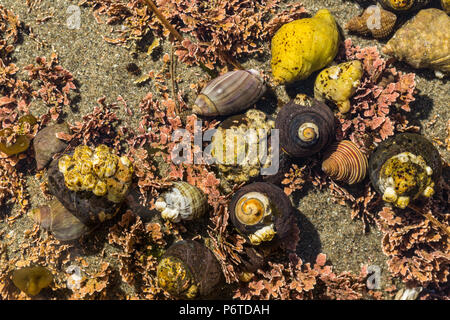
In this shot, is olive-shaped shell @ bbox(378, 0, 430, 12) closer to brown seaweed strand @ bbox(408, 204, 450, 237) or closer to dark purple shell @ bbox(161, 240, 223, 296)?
brown seaweed strand @ bbox(408, 204, 450, 237)

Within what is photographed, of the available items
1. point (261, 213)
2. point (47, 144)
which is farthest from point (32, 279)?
point (261, 213)

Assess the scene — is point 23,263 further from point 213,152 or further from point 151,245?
point 213,152

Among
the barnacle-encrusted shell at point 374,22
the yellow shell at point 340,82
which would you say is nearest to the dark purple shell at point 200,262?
the yellow shell at point 340,82

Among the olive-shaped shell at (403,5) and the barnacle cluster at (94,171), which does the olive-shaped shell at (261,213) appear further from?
the olive-shaped shell at (403,5)

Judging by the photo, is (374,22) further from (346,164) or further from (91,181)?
(91,181)

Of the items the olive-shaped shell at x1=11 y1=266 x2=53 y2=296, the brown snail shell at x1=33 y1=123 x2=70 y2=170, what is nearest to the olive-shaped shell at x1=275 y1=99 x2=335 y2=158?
the brown snail shell at x1=33 y1=123 x2=70 y2=170

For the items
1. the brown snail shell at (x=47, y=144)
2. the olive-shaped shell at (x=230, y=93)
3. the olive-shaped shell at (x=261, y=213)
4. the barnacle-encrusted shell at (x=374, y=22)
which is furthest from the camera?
the barnacle-encrusted shell at (x=374, y=22)
